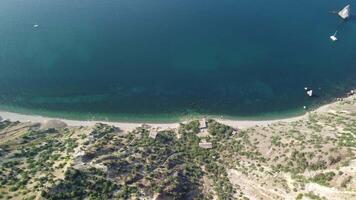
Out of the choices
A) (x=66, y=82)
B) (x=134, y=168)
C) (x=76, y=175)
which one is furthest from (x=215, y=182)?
(x=66, y=82)

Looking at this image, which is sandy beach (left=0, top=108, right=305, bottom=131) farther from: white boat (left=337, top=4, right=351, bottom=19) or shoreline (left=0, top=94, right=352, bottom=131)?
white boat (left=337, top=4, right=351, bottom=19)

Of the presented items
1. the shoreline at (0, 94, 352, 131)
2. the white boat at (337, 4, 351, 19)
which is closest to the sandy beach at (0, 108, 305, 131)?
the shoreline at (0, 94, 352, 131)

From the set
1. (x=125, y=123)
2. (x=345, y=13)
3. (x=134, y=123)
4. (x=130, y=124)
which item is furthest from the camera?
(x=345, y=13)

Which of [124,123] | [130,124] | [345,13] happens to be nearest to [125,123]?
[124,123]

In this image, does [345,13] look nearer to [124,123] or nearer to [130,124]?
[130,124]

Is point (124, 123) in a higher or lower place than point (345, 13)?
lower

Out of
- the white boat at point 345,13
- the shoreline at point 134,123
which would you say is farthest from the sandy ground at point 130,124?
the white boat at point 345,13

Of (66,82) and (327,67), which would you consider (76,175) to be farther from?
(327,67)

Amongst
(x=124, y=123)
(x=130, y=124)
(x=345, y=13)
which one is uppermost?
(x=345, y=13)
